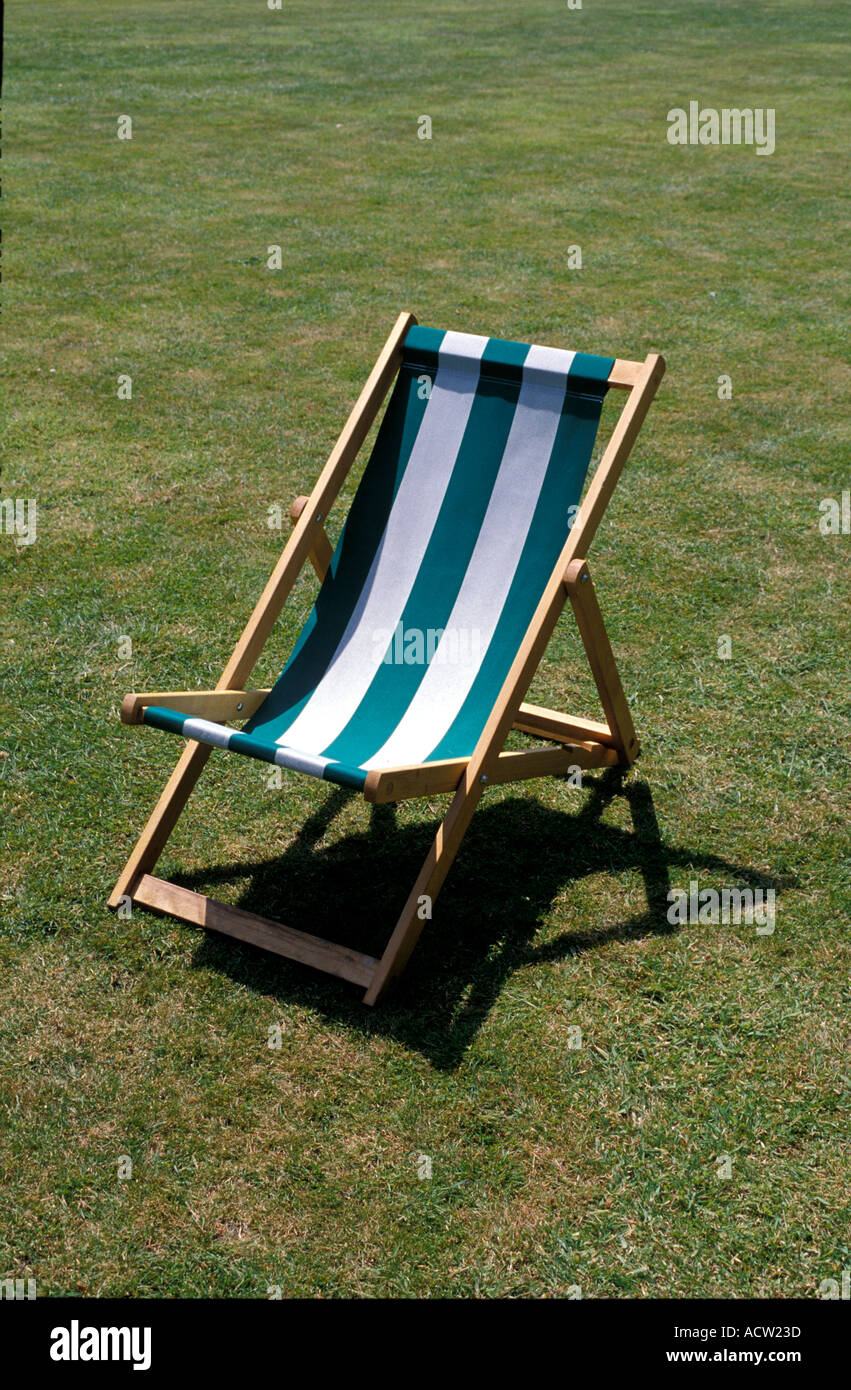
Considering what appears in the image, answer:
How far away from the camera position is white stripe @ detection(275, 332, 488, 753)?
150 inches

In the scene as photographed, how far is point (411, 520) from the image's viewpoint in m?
4.00

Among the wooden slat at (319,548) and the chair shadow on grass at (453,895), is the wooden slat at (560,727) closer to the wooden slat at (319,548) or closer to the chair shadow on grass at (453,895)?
the chair shadow on grass at (453,895)

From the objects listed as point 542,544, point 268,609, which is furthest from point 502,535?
point 268,609

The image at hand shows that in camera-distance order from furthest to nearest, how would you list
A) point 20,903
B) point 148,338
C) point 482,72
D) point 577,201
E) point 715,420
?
1. point 482,72
2. point 577,201
3. point 148,338
4. point 715,420
5. point 20,903

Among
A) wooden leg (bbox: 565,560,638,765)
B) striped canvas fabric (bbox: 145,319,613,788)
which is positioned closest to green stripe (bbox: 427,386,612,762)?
striped canvas fabric (bbox: 145,319,613,788)

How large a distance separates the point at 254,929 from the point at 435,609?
3.56 ft

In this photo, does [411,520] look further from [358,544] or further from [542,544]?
[542,544]

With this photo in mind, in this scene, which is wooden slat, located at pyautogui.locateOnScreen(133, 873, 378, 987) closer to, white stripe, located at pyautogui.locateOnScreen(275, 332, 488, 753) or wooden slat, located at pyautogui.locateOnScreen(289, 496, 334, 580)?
white stripe, located at pyautogui.locateOnScreen(275, 332, 488, 753)

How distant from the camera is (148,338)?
307 inches

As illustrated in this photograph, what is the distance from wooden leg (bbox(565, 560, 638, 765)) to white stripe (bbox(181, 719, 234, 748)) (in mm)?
1022

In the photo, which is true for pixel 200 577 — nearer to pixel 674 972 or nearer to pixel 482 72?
pixel 674 972
